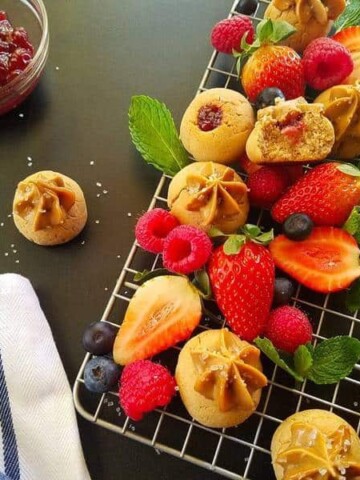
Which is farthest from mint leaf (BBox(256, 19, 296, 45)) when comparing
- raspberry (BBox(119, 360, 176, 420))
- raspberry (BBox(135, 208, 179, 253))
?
raspberry (BBox(119, 360, 176, 420))

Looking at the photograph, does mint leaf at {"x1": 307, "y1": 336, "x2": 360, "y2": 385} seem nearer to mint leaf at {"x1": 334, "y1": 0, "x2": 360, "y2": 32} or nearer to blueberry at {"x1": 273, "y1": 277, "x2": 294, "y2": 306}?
blueberry at {"x1": 273, "y1": 277, "x2": 294, "y2": 306}

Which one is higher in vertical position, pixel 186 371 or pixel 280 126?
pixel 280 126

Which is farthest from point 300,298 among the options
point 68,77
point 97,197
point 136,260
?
point 68,77

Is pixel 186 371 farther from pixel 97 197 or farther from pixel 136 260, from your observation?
pixel 97 197

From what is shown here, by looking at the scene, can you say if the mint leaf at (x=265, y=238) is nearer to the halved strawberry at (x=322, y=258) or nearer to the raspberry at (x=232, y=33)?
the halved strawberry at (x=322, y=258)

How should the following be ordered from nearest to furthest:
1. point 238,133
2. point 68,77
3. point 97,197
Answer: point 238,133 < point 97,197 < point 68,77

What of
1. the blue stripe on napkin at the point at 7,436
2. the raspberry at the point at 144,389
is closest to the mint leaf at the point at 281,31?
the raspberry at the point at 144,389

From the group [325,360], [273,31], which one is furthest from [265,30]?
[325,360]
